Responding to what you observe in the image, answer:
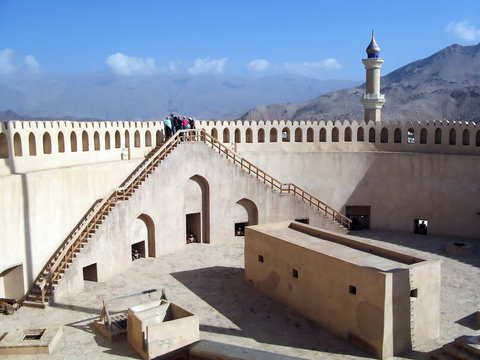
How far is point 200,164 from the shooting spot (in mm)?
21375

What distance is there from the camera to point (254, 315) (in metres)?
14.8

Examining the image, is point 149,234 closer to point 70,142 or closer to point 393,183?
point 70,142

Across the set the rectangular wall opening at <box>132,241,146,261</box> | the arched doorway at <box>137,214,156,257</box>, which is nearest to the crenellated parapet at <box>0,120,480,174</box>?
the arched doorway at <box>137,214,156,257</box>

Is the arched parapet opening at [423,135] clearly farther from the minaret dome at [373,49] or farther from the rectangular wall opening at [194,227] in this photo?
the rectangular wall opening at [194,227]

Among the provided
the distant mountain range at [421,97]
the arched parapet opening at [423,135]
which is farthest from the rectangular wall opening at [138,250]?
the distant mountain range at [421,97]

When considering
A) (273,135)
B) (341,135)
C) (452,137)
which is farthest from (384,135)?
(273,135)

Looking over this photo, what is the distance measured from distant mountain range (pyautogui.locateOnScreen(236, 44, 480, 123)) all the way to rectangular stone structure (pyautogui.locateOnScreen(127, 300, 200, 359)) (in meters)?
60.8

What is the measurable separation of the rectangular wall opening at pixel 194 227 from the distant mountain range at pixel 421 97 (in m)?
52.9

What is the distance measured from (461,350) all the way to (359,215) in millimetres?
13745

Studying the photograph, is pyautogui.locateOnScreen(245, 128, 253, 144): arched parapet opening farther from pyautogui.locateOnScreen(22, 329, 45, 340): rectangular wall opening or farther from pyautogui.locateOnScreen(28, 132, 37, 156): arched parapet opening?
pyautogui.locateOnScreen(22, 329, 45, 340): rectangular wall opening

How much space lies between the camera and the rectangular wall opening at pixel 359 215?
→ 24844 millimetres

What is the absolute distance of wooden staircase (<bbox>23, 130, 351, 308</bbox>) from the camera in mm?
15164

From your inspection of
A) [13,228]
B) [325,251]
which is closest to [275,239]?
[325,251]

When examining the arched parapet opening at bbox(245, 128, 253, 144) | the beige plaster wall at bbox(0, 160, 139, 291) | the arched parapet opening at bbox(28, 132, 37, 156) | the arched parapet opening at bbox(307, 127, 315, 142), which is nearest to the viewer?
the beige plaster wall at bbox(0, 160, 139, 291)
